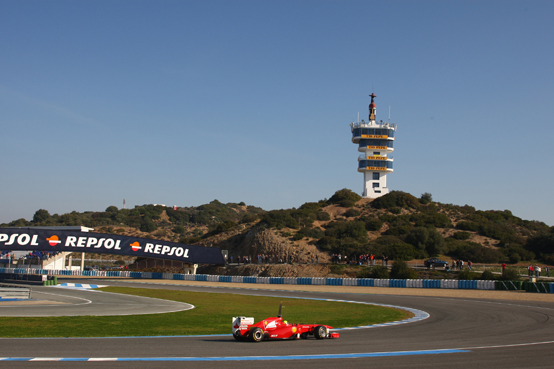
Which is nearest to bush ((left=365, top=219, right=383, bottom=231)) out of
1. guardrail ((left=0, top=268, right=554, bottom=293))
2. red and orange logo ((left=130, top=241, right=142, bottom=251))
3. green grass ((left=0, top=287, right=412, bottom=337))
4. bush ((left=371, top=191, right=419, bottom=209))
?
bush ((left=371, top=191, right=419, bottom=209))

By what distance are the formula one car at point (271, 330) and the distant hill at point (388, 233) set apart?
51684 millimetres

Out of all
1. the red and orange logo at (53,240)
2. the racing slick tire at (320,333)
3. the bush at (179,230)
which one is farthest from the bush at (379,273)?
the bush at (179,230)

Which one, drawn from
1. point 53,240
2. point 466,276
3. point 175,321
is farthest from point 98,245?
point 466,276

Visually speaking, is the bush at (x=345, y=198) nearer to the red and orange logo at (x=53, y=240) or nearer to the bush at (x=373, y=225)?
the bush at (x=373, y=225)

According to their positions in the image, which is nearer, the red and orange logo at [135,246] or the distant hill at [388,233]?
the red and orange logo at [135,246]

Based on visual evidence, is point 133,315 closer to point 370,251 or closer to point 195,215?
point 370,251

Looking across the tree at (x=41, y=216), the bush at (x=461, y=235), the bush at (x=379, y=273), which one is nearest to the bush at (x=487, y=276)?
the bush at (x=379, y=273)

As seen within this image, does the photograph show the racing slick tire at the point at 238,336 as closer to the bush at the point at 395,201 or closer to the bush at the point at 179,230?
the bush at the point at 395,201

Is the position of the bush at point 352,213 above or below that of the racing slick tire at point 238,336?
above

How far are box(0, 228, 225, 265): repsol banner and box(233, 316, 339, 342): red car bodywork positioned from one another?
129ft

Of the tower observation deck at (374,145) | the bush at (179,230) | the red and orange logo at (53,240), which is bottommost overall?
the red and orange logo at (53,240)

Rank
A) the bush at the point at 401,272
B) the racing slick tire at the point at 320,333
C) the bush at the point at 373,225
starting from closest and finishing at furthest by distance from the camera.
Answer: the racing slick tire at the point at 320,333 < the bush at the point at 401,272 < the bush at the point at 373,225

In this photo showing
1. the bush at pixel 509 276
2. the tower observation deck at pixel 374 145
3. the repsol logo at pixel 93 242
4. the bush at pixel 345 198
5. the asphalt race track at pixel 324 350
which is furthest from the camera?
the bush at pixel 345 198

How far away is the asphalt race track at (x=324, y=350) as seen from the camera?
9.67 metres
